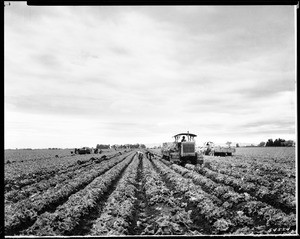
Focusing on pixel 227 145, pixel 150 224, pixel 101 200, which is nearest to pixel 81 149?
pixel 227 145

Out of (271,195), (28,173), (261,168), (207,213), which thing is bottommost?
(28,173)

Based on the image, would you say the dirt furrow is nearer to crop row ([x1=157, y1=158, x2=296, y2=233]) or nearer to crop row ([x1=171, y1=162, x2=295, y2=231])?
crop row ([x1=157, y1=158, x2=296, y2=233])

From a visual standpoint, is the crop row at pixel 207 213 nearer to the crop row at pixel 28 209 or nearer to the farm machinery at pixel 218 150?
the crop row at pixel 28 209

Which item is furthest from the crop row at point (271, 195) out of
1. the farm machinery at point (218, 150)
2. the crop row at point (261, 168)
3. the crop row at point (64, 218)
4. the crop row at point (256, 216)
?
the farm machinery at point (218, 150)

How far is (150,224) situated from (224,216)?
8.36 feet

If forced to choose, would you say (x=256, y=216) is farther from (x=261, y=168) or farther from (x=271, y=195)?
(x=261, y=168)

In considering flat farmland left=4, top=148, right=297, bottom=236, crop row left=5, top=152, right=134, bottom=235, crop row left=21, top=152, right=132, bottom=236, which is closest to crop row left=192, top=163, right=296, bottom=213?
flat farmland left=4, top=148, right=297, bottom=236

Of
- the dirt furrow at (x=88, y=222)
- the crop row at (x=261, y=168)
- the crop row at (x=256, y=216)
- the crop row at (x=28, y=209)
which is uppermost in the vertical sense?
the crop row at (x=261, y=168)

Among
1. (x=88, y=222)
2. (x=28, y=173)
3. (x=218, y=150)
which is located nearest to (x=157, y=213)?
(x=88, y=222)

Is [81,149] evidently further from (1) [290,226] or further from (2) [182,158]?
(1) [290,226]

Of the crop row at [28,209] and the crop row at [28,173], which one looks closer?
the crop row at [28,209]

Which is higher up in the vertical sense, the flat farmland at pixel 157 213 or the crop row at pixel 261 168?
the crop row at pixel 261 168

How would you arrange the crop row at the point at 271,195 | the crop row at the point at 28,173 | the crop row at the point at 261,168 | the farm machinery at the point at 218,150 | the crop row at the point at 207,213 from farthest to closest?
1. the farm machinery at the point at 218,150
2. the crop row at the point at 261,168
3. the crop row at the point at 28,173
4. the crop row at the point at 271,195
5. the crop row at the point at 207,213

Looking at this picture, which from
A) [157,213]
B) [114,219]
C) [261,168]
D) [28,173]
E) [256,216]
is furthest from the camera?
[261,168]
